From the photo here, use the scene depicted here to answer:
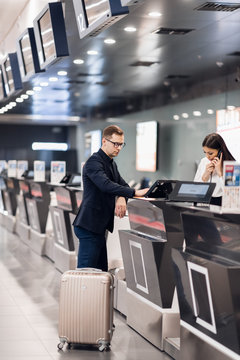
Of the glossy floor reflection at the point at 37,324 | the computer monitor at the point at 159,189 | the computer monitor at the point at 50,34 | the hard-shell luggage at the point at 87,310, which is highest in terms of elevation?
the computer monitor at the point at 50,34

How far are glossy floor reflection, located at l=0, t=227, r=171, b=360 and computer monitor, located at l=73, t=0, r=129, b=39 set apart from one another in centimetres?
257

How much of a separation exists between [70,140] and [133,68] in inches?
532

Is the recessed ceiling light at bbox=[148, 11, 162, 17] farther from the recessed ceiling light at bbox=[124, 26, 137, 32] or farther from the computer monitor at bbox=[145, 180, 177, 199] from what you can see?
the computer monitor at bbox=[145, 180, 177, 199]

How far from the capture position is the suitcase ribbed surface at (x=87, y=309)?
4812 millimetres

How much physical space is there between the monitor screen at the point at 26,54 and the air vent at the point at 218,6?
10.2 feet

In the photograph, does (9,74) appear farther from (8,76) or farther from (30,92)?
(30,92)

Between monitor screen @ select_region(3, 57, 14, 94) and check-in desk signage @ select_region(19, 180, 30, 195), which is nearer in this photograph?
monitor screen @ select_region(3, 57, 14, 94)

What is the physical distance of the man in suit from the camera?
16.7 feet

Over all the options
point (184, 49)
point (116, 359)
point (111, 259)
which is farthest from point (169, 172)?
point (116, 359)

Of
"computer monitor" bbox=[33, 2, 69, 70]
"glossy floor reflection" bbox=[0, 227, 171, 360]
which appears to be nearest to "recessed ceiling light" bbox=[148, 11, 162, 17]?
"computer monitor" bbox=[33, 2, 69, 70]

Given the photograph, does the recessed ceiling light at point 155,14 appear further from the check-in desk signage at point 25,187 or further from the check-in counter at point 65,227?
the check-in desk signage at point 25,187

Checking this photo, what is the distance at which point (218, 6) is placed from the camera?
6707 millimetres

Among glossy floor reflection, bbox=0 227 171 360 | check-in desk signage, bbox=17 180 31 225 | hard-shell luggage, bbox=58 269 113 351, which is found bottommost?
glossy floor reflection, bbox=0 227 171 360

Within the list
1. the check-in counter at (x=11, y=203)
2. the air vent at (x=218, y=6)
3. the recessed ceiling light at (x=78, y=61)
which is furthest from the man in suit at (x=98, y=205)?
the check-in counter at (x=11, y=203)
